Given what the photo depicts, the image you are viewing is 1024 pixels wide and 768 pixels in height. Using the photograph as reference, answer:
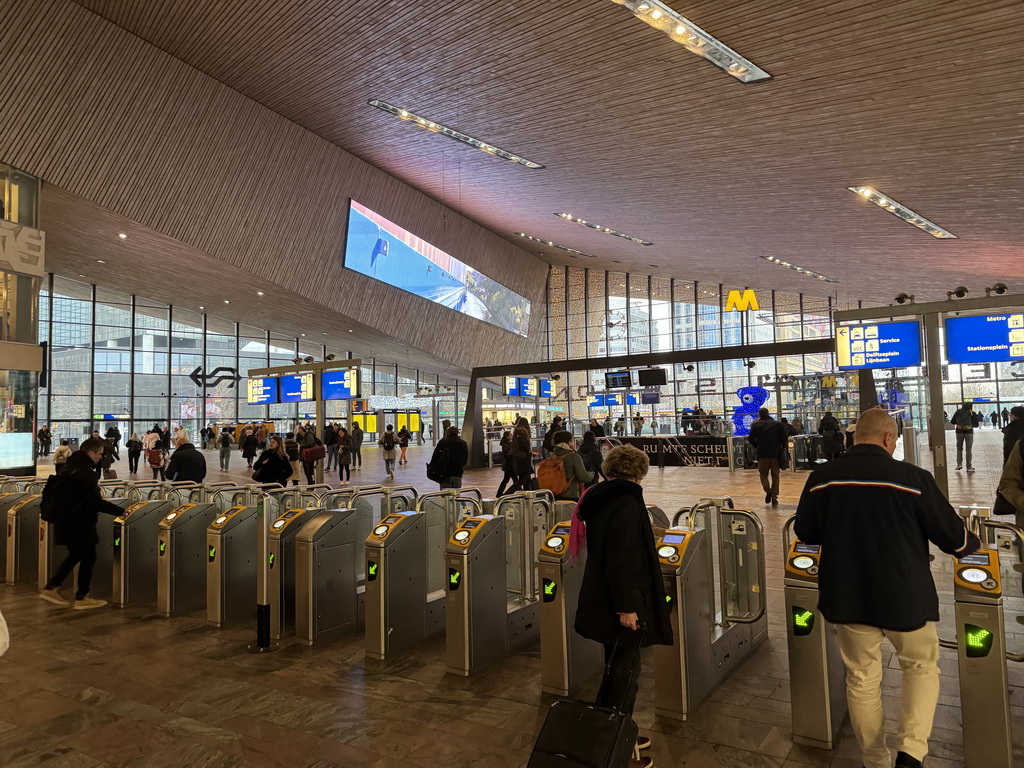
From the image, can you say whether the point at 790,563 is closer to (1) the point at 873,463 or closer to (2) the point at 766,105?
(1) the point at 873,463

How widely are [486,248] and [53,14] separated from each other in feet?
52.8

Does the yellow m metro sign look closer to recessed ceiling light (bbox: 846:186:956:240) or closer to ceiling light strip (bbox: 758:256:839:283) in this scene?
ceiling light strip (bbox: 758:256:839:283)

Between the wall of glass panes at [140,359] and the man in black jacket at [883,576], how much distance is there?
87.3ft

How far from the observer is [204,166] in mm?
13867

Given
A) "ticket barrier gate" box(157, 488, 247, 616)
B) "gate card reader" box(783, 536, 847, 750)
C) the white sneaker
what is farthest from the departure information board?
"gate card reader" box(783, 536, 847, 750)

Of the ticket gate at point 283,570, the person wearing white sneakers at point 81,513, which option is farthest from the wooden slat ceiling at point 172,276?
the ticket gate at point 283,570

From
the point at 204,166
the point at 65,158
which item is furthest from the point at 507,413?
the point at 65,158

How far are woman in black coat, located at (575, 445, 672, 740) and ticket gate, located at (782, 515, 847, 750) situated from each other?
2.18 ft

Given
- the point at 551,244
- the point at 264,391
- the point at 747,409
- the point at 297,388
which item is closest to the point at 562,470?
the point at 297,388

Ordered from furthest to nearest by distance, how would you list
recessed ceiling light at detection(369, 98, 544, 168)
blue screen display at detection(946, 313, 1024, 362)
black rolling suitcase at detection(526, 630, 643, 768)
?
recessed ceiling light at detection(369, 98, 544, 168), blue screen display at detection(946, 313, 1024, 362), black rolling suitcase at detection(526, 630, 643, 768)

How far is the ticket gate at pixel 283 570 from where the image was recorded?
5094 mm

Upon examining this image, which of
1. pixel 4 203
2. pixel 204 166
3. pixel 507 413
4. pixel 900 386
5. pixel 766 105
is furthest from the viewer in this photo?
pixel 507 413

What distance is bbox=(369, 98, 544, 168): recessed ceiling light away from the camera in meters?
13.2

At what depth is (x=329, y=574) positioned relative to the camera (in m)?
5.14
